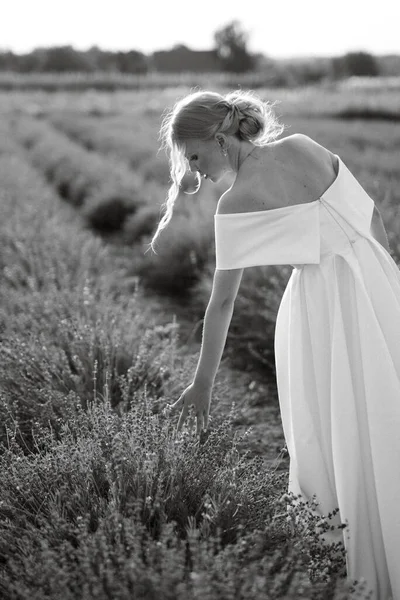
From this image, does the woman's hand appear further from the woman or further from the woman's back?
the woman's back

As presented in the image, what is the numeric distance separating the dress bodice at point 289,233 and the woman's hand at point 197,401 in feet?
1.50

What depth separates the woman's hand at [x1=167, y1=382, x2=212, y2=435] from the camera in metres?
2.49

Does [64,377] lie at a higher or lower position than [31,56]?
lower

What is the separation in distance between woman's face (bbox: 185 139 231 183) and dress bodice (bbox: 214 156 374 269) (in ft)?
0.61

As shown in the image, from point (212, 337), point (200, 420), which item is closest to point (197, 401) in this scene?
point (200, 420)

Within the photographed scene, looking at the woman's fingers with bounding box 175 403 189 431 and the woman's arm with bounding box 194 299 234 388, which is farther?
the woman's fingers with bounding box 175 403 189 431

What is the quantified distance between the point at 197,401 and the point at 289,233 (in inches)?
27.3

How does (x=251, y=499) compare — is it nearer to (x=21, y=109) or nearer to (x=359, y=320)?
(x=359, y=320)

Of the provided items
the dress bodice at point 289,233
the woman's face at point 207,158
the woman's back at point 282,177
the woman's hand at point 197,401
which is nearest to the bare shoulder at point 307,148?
the woman's back at point 282,177

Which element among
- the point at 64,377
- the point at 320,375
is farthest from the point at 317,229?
the point at 64,377

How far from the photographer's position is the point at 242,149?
2.43m

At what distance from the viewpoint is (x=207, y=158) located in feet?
7.91

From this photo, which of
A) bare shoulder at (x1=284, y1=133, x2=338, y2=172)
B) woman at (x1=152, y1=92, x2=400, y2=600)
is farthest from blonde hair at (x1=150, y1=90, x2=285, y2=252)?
bare shoulder at (x1=284, y1=133, x2=338, y2=172)

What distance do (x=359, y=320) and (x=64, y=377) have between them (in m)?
1.66
